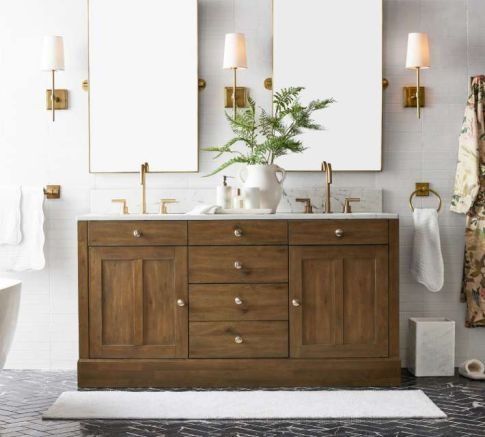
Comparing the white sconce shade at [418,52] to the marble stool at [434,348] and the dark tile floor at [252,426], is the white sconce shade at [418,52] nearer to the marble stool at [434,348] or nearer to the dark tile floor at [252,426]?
the marble stool at [434,348]

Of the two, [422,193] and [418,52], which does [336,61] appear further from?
[422,193]

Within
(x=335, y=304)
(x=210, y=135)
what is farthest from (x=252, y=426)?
(x=210, y=135)

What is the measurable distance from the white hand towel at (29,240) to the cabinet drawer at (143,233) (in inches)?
23.7

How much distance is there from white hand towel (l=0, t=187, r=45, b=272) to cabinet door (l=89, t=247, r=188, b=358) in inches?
23.4

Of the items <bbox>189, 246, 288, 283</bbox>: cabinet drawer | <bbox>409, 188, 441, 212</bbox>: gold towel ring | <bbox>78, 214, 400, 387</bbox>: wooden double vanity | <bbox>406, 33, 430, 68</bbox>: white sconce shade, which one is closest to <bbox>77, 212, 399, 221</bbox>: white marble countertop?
<bbox>78, 214, 400, 387</bbox>: wooden double vanity

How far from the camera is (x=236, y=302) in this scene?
3939mm

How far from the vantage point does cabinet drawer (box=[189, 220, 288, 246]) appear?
3949 millimetres

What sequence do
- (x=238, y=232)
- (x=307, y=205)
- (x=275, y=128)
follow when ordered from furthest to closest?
(x=307, y=205) → (x=275, y=128) → (x=238, y=232)

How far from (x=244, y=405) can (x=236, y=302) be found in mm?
549

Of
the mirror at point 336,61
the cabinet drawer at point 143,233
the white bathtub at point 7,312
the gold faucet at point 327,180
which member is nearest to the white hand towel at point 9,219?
the cabinet drawer at point 143,233

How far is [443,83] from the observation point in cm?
450

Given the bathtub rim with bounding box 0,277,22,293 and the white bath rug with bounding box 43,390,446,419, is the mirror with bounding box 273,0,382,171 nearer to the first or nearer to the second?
the white bath rug with bounding box 43,390,446,419

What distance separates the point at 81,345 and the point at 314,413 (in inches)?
49.8

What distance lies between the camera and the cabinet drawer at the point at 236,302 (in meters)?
Result: 3.95
